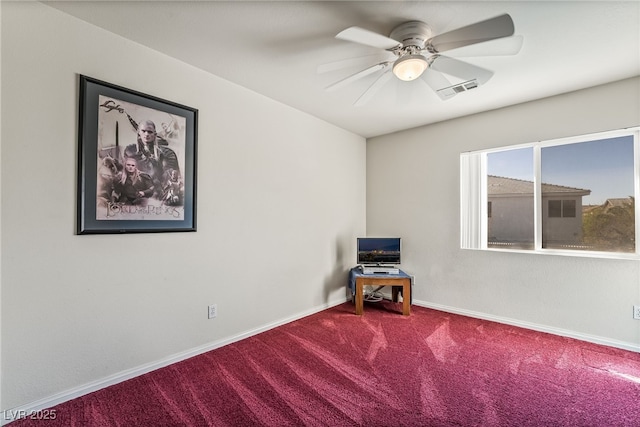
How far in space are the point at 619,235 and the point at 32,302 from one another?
464cm

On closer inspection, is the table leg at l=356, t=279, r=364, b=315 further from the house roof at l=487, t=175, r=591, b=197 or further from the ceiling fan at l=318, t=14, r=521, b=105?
the ceiling fan at l=318, t=14, r=521, b=105

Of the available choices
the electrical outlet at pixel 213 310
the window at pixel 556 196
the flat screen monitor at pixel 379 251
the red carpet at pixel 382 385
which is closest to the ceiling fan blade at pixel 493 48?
the window at pixel 556 196

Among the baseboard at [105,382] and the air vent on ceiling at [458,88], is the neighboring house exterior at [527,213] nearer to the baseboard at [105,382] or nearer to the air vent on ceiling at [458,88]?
the air vent on ceiling at [458,88]

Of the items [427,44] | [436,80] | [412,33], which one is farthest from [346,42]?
[436,80]

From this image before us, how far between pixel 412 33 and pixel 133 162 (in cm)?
211

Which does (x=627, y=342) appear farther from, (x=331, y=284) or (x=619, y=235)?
(x=331, y=284)

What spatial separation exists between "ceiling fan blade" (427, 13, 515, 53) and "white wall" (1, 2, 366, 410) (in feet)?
5.94

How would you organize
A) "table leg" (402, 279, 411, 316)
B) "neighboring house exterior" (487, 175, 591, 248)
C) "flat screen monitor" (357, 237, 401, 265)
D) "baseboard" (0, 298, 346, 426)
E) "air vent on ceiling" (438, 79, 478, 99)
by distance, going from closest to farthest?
1. "baseboard" (0, 298, 346, 426)
2. "air vent on ceiling" (438, 79, 478, 99)
3. "neighboring house exterior" (487, 175, 591, 248)
4. "table leg" (402, 279, 411, 316)
5. "flat screen monitor" (357, 237, 401, 265)

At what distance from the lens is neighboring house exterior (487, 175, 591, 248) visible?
9.66ft

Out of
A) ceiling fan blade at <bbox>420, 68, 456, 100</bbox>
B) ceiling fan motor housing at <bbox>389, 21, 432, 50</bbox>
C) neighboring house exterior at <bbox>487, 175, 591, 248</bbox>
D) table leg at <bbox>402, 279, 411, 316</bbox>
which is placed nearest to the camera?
ceiling fan motor housing at <bbox>389, 21, 432, 50</bbox>

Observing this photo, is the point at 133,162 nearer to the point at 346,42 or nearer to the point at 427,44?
the point at 346,42

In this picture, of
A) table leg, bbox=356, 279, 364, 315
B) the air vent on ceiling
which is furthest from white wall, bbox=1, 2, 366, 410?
the air vent on ceiling

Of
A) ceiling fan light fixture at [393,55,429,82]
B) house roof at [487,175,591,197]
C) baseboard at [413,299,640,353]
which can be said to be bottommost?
baseboard at [413,299,640,353]

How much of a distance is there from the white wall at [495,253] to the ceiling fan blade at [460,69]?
3.66 feet
